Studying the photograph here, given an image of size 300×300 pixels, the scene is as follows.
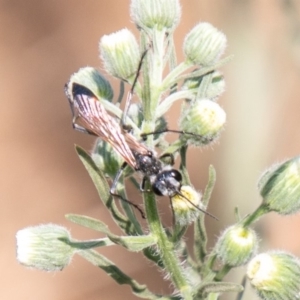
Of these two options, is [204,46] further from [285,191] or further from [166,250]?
[166,250]

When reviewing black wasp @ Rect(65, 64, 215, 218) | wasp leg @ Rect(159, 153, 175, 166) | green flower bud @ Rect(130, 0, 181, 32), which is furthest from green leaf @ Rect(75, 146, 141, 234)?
green flower bud @ Rect(130, 0, 181, 32)

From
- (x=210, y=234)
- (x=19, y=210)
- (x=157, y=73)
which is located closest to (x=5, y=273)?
(x=19, y=210)

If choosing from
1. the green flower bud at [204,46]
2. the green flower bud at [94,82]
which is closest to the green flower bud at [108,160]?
the green flower bud at [94,82]

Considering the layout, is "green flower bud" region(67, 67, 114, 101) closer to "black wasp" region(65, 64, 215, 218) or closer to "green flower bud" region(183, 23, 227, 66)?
"black wasp" region(65, 64, 215, 218)

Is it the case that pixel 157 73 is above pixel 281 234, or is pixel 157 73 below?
above

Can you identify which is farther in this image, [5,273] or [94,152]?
[5,273]

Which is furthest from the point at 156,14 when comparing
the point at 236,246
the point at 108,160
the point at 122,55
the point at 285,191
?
the point at 236,246

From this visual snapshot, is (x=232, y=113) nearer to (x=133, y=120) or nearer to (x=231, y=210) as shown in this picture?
(x=231, y=210)
